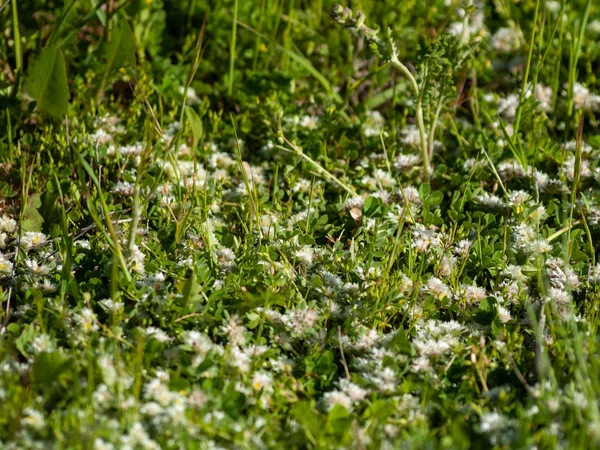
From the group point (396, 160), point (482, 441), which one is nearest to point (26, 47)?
point (396, 160)

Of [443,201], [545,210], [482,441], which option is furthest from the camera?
[443,201]

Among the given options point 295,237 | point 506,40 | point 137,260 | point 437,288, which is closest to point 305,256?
point 295,237

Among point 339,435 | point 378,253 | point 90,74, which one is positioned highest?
point 90,74

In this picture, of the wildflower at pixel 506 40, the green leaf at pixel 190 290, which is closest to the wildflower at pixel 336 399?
the green leaf at pixel 190 290

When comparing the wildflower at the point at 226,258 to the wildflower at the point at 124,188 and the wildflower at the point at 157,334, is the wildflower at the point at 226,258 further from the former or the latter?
the wildflower at the point at 124,188

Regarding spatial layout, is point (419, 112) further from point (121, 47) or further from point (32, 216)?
point (32, 216)

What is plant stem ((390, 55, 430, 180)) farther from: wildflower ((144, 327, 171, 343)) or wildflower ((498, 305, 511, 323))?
wildflower ((144, 327, 171, 343))

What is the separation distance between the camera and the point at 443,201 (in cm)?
350

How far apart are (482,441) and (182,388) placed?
89cm

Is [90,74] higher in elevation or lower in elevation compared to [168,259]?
higher

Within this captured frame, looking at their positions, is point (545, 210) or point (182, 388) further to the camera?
point (545, 210)

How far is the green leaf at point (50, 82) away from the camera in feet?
10.3

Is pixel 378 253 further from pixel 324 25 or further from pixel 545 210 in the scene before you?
pixel 324 25

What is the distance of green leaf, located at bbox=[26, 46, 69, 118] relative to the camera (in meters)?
3.14
